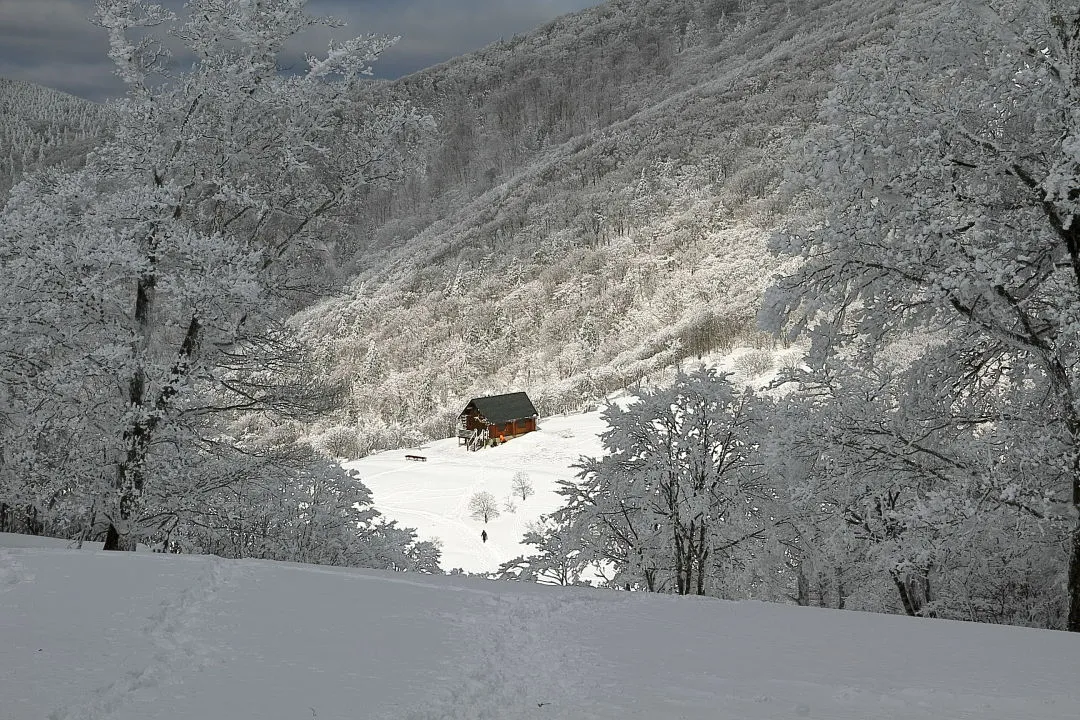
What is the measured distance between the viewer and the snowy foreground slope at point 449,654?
13.8 feet

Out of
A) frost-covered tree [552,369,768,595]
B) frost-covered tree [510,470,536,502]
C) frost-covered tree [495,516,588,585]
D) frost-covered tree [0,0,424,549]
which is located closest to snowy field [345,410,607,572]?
frost-covered tree [510,470,536,502]

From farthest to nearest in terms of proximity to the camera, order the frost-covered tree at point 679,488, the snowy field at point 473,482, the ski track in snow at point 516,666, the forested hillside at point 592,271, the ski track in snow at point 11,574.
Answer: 1. the forested hillside at point 592,271
2. the snowy field at point 473,482
3. the frost-covered tree at point 679,488
4. the ski track in snow at point 11,574
5. the ski track in snow at point 516,666

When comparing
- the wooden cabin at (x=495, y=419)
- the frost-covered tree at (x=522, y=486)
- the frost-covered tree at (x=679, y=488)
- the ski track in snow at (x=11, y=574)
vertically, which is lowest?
the ski track in snow at (x=11, y=574)

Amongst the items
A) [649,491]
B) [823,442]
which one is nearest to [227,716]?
[823,442]

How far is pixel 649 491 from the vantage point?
16.2 meters

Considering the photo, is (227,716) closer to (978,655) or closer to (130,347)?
(978,655)

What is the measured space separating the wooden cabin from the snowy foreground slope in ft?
201

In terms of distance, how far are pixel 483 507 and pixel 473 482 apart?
24.8 feet

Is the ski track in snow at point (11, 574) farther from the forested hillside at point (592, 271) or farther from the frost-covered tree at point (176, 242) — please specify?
the forested hillside at point (592, 271)

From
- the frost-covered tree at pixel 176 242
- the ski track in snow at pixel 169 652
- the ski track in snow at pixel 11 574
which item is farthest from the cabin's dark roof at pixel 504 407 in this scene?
the ski track in snow at pixel 169 652

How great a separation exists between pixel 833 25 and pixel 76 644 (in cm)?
19789

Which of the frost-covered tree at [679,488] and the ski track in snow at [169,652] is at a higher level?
the frost-covered tree at [679,488]

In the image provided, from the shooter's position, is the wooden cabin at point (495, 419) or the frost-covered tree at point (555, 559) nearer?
the frost-covered tree at point (555, 559)

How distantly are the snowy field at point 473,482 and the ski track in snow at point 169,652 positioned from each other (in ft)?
97.6
